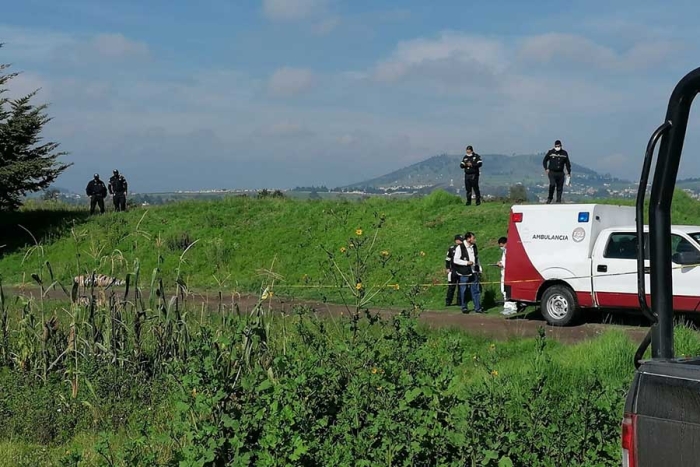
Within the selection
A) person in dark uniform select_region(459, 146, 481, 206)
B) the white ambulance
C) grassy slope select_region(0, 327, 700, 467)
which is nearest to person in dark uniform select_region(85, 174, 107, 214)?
person in dark uniform select_region(459, 146, 481, 206)

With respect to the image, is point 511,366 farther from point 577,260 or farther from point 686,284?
point 577,260

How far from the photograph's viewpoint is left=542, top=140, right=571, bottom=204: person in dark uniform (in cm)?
2414

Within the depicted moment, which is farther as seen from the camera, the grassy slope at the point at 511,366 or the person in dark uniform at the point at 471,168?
the person in dark uniform at the point at 471,168

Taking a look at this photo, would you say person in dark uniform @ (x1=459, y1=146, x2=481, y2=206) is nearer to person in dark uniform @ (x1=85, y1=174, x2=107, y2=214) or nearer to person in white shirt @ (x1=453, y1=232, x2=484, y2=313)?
person in white shirt @ (x1=453, y1=232, x2=484, y2=313)

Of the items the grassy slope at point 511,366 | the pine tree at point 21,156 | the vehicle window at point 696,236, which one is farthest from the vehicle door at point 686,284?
the pine tree at point 21,156

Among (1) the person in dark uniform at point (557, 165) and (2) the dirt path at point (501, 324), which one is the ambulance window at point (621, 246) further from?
(1) the person in dark uniform at point (557, 165)

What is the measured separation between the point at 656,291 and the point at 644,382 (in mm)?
747

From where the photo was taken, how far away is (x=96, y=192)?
35406 mm

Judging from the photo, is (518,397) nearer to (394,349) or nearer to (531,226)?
(394,349)

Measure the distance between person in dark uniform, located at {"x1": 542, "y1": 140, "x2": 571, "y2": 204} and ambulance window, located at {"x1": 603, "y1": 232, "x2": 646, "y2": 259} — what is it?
8.40 m

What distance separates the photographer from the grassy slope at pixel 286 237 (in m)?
22.8

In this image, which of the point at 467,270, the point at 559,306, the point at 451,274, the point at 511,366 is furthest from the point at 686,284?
the point at 511,366

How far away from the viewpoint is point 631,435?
334 centimetres

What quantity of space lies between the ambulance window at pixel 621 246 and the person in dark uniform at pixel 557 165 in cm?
840
